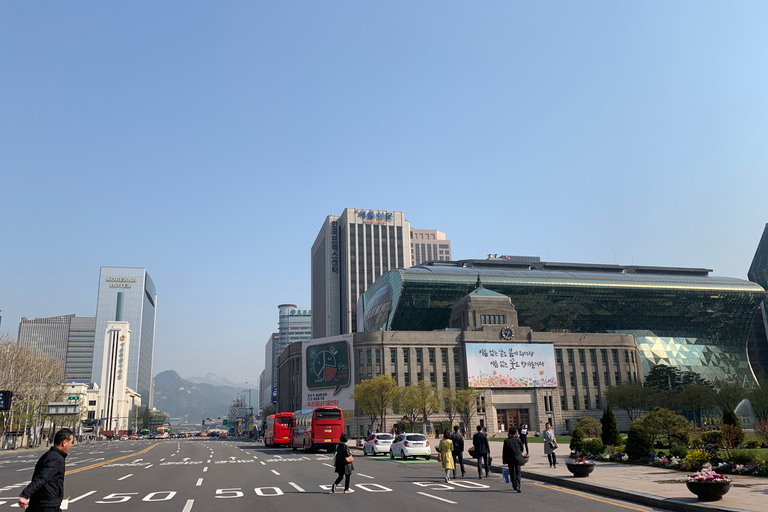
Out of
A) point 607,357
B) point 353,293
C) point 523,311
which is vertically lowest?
point 607,357

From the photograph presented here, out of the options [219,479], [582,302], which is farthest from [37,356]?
[582,302]

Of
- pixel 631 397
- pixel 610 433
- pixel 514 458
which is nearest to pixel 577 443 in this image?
pixel 610 433

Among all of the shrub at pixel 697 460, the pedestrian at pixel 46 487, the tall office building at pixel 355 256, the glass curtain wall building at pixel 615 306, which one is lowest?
the shrub at pixel 697 460

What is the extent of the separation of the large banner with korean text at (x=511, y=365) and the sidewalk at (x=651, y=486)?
67200mm

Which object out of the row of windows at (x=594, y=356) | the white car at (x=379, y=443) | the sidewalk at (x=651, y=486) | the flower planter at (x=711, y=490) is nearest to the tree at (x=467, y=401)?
the row of windows at (x=594, y=356)

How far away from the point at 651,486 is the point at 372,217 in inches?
6657

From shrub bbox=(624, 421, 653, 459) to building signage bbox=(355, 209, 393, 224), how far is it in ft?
524

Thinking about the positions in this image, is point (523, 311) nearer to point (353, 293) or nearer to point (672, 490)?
point (353, 293)

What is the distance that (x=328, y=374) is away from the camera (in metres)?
97.3

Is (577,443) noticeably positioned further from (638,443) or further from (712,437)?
(712,437)

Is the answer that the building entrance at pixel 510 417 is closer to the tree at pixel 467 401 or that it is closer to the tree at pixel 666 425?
the tree at pixel 467 401

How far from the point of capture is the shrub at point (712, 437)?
87.1 feet

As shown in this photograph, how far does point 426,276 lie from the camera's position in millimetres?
110438

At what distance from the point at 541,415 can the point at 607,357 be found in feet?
65.2
